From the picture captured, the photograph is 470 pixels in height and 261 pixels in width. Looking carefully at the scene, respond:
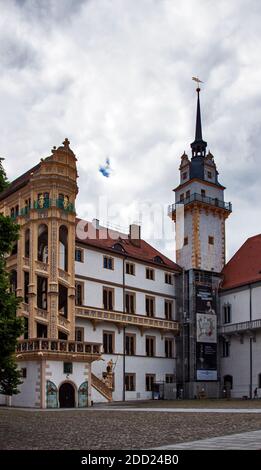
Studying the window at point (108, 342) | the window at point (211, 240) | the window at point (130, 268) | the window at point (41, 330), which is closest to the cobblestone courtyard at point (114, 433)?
the window at point (41, 330)

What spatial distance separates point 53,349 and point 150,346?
17160 millimetres

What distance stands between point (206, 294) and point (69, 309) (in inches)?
685

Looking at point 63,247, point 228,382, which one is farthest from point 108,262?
point 228,382

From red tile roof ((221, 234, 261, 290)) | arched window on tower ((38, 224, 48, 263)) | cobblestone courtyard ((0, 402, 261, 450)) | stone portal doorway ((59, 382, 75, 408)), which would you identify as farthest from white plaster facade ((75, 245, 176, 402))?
cobblestone courtyard ((0, 402, 261, 450))

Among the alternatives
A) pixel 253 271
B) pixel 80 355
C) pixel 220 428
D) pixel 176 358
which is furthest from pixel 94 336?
pixel 220 428

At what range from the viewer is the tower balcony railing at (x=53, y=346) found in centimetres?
4675

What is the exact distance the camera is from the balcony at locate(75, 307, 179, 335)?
55.0m

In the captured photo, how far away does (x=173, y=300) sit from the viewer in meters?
65.8

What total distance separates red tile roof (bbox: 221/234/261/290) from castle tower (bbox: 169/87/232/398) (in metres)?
1.11

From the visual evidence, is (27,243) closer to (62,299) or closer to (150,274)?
(62,299)

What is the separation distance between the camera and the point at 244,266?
213 feet

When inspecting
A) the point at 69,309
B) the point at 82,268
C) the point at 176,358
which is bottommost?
the point at 176,358

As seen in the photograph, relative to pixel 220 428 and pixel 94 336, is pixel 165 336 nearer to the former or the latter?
pixel 94 336

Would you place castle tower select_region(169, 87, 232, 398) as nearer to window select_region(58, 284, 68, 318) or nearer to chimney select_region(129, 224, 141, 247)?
chimney select_region(129, 224, 141, 247)
